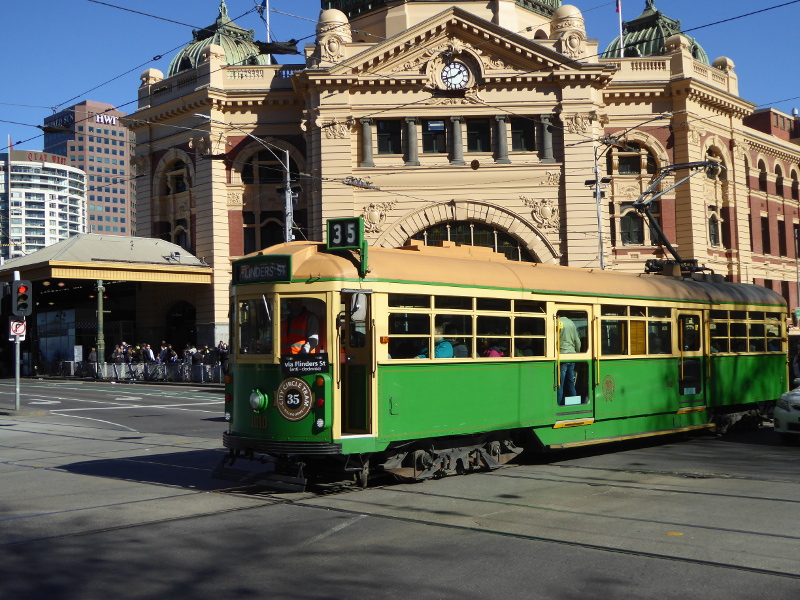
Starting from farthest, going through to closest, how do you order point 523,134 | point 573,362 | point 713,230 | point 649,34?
point 649,34
point 713,230
point 523,134
point 573,362

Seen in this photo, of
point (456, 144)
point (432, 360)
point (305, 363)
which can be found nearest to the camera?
point (305, 363)

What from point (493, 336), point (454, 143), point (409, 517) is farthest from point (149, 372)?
point (409, 517)

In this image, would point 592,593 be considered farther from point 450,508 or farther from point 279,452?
point 279,452

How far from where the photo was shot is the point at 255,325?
38.1ft

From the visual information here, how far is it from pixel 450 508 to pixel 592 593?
11.5 feet

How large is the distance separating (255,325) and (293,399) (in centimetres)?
112

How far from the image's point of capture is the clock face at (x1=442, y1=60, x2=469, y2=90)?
42.1 metres

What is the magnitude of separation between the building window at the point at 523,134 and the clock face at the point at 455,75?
288cm

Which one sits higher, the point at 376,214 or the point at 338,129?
the point at 338,129

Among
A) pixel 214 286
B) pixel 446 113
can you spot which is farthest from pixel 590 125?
pixel 214 286

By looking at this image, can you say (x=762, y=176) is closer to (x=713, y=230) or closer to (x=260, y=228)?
(x=713, y=230)

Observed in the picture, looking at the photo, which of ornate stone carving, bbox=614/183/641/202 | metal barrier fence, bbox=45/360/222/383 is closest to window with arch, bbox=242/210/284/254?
metal barrier fence, bbox=45/360/222/383

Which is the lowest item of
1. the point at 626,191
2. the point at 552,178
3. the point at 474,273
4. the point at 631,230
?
the point at 474,273

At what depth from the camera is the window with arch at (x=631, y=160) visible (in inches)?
1785
